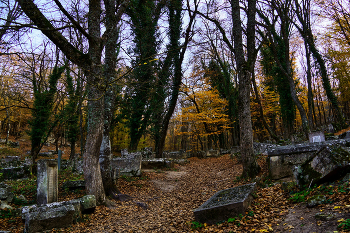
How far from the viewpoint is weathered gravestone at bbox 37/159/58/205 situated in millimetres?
5742

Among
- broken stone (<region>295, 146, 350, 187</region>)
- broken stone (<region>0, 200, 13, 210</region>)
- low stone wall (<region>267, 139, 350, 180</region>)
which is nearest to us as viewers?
broken stone (<region>295, 146, 350, 187</region>)

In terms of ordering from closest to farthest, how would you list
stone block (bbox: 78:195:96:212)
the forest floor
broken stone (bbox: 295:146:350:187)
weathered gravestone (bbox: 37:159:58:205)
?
the forest floor, broken stone (bbox: 295:146:350:187), stone block (bbox: 78:195:96:212), weathered gravestone (bbox: 37:159:58:205)

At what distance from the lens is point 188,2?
40.3 ft

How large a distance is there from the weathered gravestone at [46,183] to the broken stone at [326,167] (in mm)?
6090

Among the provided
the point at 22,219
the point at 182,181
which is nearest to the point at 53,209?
the point at 22,219

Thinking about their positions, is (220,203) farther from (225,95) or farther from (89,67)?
(225,95)

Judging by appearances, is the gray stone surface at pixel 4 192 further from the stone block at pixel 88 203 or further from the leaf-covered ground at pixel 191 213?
the stone block at pixel 88 203

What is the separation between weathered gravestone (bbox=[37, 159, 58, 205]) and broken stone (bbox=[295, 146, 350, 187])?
609cm

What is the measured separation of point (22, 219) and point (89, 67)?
3.96 meters

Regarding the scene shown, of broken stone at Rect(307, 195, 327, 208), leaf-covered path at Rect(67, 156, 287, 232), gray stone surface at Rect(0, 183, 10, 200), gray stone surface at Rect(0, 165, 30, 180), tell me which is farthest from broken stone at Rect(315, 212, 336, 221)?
gray stone surface at Rect(0, 165, 30, 180)

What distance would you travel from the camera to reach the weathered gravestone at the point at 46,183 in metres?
5.74

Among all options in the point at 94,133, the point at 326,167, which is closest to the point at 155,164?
the point at 94,133

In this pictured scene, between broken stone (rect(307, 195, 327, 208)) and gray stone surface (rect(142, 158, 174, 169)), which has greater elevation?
broken stone (rect(307, 195, 327, 208))

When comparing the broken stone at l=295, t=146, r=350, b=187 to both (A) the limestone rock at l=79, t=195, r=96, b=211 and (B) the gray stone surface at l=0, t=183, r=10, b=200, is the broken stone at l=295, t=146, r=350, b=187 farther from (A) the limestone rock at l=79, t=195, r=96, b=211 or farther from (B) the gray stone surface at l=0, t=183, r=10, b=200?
(B) the gray stone surface at l=0, t=183, r=10, b=200
